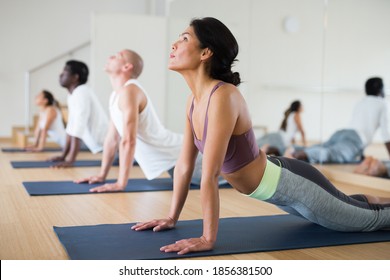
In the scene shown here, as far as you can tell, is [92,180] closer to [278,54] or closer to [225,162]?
[225,162]

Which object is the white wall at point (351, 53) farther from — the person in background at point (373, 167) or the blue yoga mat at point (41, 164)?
the blue yoga mat at point (41, 164)

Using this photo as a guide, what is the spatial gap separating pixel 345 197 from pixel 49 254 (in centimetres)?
120

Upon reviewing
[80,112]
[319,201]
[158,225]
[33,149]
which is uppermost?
[80,112]

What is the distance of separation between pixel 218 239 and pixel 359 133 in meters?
2.44

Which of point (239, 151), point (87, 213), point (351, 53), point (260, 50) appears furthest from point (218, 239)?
point (260, 50)

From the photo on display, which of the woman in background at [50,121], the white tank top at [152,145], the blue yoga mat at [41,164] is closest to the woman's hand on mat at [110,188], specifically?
the white tank top at [152,145]

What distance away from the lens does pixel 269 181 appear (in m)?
2.09

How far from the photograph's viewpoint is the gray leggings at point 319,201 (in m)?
2.14

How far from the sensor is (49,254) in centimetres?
193

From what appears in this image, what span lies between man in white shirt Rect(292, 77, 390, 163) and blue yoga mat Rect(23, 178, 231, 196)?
3.82ft

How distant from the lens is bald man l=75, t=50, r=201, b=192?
330 centimetres
